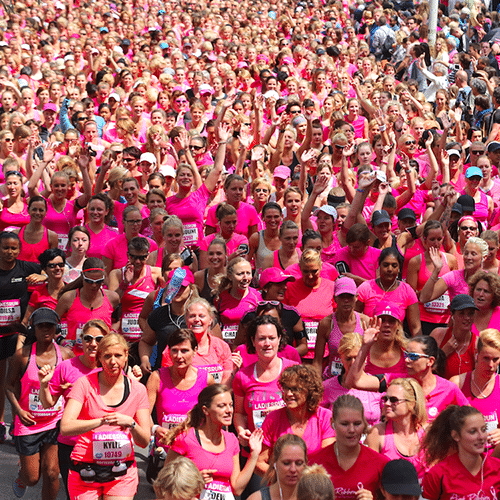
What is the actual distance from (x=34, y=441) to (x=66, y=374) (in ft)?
2.35

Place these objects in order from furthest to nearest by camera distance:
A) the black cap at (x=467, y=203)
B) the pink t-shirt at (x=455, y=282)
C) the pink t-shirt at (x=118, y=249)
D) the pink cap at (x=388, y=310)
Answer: the black cap at (x=467, y=203), the pink t-shirt at (x=118, y=249), the pink t-shirt at (x=455, y=282), the pink cap at (x=388, y=310)

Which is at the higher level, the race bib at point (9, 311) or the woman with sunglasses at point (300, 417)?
the woman with sunglasses at point (300, 417)

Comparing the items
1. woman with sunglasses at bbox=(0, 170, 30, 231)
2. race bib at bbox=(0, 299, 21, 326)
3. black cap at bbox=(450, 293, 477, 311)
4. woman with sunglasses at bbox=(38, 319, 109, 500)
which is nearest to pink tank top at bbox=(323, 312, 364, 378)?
black cap at bbox=(450, 293, 477, 311)

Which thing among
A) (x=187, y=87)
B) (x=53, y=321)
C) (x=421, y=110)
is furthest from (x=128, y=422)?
(x=187, y=87)

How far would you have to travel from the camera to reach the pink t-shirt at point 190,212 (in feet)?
26.6

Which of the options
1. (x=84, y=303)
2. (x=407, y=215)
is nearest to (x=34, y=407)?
(x=84, y=303)

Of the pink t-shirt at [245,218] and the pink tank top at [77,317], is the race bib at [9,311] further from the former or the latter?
the pink t-shirt at [245,218]

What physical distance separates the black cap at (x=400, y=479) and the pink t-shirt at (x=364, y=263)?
3.02 m

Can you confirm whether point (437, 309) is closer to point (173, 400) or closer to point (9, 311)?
point (173, 400)

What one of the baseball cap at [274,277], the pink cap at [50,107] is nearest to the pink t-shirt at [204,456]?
the baseball cap at [274,277]

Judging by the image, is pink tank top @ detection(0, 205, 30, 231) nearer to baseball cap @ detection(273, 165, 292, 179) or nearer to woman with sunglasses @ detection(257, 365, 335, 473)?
baseball cap @ detection(273, 165, 292, 179)

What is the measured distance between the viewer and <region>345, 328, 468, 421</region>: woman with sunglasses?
504cm

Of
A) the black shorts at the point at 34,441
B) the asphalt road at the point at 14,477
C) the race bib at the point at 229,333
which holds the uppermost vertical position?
the race bib at the point at 229,333

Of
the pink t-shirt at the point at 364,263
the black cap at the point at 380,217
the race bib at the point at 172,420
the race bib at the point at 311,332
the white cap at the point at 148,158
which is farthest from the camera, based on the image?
the white cap at the point at 148,158
